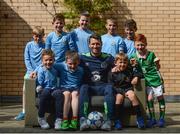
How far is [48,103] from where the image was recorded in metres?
9.84

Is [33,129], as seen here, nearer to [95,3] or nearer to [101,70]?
[101,70]

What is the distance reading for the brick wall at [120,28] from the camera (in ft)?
46.0

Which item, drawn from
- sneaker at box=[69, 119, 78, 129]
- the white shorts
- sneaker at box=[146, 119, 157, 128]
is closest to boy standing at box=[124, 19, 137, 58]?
the white shorts

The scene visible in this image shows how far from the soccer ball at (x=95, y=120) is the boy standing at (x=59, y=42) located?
4.70 ft

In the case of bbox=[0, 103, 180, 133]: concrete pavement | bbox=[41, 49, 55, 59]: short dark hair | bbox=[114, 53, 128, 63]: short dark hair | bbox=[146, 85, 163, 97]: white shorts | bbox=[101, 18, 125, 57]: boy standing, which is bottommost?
bbox=[0, 103, 180, 133]: concrete pavement

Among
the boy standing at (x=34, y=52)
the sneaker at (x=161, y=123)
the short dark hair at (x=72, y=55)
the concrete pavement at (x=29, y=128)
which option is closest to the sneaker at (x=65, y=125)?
the concrete pavement at (x=29, y=128)

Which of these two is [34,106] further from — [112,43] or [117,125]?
[112,43]

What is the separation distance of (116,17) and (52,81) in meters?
4.47

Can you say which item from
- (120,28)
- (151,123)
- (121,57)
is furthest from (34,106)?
(120,28)

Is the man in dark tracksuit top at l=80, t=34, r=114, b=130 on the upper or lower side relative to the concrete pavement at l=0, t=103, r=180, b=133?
upper

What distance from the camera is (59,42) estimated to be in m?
10.6

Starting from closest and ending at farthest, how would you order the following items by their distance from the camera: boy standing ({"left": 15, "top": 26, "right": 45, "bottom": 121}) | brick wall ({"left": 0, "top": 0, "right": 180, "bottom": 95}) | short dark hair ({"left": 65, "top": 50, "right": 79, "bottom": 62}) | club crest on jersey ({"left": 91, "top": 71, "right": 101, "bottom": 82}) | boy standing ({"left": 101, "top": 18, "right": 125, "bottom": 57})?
1. short dark hair ({"left": 65, "top": 50, "right": 79, "bottom": 62})
2. club crest on jersey ({"left": 91, "top": 71, "right": 101, "bottom": 82})
3. boy standing ({"left": 101, "top": 18, "right": 125, "bottom": 57})
4. boy standing ({"left": 15, "top": 26, "right": 45, "bottom": 121})
5. brick wall ({"left": 0, "top": 0, "right": 180, "bottom": 95})

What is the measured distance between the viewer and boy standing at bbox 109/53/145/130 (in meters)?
9.82

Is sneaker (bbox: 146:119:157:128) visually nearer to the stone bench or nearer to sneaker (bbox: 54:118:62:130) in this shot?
the stone bench
